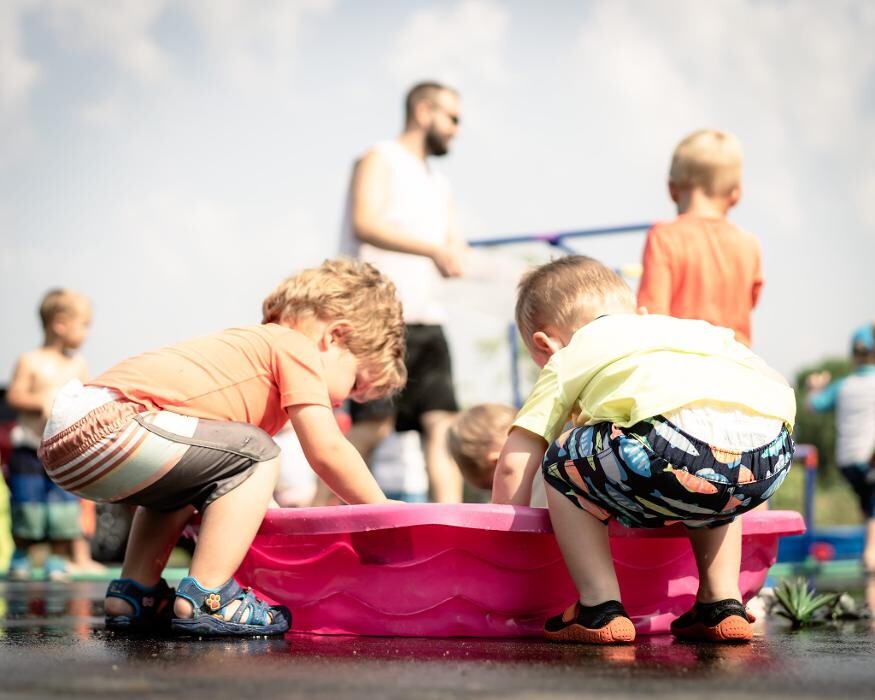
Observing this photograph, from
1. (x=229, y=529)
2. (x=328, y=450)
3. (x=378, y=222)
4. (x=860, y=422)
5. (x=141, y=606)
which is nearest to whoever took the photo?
(x=229, y=529)

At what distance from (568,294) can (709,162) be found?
4.55ft

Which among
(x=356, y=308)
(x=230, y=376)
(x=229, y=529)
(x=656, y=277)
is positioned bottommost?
(x=229, y=529)

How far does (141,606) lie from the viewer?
2.81 m

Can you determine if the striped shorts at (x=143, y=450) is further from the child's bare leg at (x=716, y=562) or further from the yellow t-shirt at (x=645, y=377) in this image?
the child's bare leg at (x=716, y=562)

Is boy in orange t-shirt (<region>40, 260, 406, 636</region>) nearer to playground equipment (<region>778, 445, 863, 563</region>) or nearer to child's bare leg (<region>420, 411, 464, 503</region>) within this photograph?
child's bare leg (<region>420, 411, 464, 503</region>)

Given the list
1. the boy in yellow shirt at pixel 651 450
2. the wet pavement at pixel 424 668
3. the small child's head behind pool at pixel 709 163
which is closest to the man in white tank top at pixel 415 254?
the small child's head behind pool at pixel 709 163

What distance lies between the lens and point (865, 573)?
6918 mm

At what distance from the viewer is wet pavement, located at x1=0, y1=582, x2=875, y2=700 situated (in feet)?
5.30

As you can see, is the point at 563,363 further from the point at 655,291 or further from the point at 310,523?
the point at 655,291

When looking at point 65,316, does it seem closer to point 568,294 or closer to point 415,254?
point 415,254

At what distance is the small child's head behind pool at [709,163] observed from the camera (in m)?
3.91

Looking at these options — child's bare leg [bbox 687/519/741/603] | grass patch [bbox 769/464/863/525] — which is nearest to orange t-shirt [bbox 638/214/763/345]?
child's bare leg [bbox 687/519/741/603]

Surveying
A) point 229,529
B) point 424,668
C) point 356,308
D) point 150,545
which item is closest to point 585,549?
point 424,668

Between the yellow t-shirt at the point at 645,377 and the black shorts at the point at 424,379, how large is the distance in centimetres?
231
